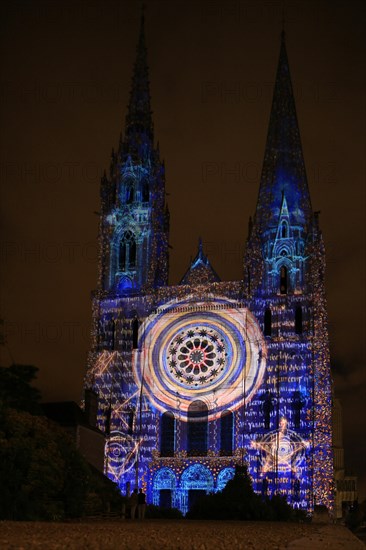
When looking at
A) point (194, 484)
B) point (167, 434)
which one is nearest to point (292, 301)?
point (167, 434)

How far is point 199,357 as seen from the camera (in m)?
51.8

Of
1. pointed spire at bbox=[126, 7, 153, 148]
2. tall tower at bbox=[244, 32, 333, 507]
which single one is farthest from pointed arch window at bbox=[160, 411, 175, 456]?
pointed spire at bbox=[126, 7, 153, 148]

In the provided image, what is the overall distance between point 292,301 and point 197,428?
388 inches

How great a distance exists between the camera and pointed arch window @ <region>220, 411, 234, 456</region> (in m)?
49.5

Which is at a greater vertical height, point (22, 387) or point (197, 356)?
point (197, 356)

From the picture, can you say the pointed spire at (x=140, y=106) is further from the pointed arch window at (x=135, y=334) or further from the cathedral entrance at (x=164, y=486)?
the cathedral entrance at (x=164, y=486)

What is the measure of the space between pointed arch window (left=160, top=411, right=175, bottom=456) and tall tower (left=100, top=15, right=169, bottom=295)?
8.75 m

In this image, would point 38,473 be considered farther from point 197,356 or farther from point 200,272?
point 200,272

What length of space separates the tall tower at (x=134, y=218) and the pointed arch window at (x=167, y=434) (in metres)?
8.75

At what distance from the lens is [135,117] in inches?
2414

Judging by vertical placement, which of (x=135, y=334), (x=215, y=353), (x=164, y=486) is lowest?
(x=164, y=486)

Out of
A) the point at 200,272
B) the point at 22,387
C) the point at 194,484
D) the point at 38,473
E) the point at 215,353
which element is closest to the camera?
the point at 38,473

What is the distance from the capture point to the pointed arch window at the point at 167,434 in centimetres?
5075

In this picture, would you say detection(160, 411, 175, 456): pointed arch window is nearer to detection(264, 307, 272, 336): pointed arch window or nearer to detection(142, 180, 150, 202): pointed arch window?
detection(264, 307, 272, 336): pointed arch window
